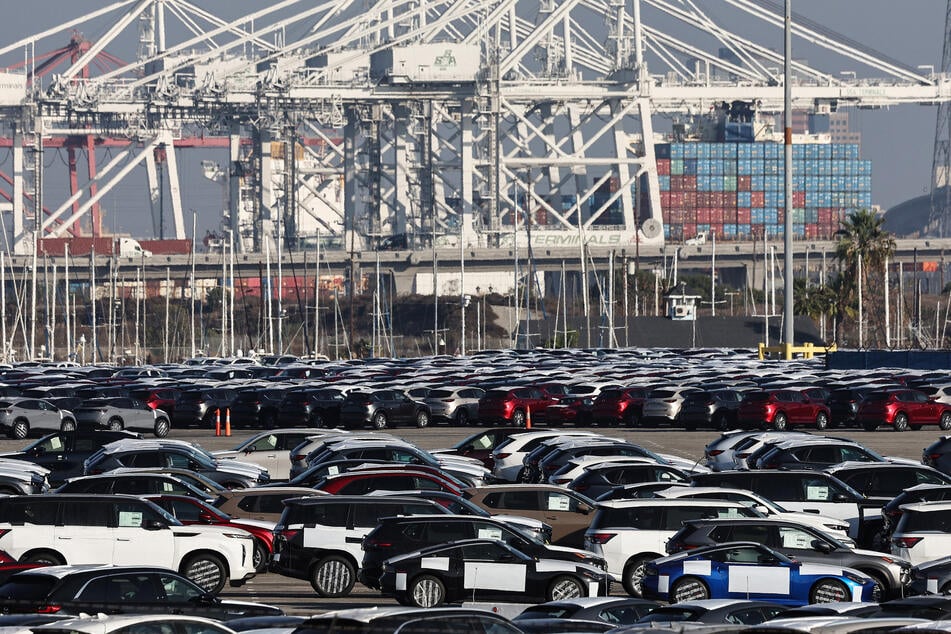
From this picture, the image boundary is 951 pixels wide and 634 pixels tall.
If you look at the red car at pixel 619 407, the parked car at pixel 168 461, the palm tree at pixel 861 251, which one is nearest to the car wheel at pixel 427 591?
the parked car at pixel 168 461

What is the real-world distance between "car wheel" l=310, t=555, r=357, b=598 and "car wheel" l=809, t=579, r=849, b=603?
18.8 ft

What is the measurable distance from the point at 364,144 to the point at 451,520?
585ft

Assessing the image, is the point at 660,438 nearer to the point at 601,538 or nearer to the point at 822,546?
the point at 601,538

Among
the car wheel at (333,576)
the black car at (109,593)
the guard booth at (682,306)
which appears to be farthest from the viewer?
the guard booth at (682,306)

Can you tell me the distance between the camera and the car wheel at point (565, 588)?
18.9 m

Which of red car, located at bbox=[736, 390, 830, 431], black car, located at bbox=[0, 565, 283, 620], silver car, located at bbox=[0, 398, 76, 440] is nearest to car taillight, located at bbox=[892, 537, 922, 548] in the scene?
black car, located at bbox=[0, 565, 283, 620]

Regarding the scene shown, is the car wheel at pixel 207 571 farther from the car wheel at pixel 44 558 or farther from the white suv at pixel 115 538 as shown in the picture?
the car wheel at pixel 44 558

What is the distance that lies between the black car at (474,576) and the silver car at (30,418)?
2854 centimetres

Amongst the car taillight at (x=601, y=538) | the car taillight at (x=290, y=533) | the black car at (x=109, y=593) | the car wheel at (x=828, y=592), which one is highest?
the black car at (x=109, y=593)

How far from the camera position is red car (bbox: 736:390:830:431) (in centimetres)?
4538

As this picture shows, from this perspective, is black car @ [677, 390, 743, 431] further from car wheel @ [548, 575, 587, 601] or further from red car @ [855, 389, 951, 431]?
car wheel @ [548, 575, 587, 601]

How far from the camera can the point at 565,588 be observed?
1905 cm

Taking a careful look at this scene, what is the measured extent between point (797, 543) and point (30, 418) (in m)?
30.6

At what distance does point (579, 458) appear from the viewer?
29.7m
